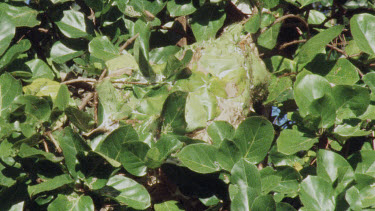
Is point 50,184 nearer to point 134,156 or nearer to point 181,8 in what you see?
point 134,156

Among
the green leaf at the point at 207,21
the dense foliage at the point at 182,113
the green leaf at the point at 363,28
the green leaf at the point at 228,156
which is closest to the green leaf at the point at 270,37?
the dense foliage at the point at 182,113

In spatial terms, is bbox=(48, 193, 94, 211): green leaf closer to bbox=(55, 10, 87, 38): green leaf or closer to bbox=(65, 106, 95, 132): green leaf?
bbox=(65, 106, 95, 132): green leaf

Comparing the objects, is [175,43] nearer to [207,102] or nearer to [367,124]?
[207,102]

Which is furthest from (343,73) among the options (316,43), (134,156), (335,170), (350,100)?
(134,156)

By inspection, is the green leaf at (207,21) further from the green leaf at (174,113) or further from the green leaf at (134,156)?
the green leaf at (134,156)

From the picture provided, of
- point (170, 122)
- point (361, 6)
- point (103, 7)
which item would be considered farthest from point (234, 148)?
point (361, 6)
